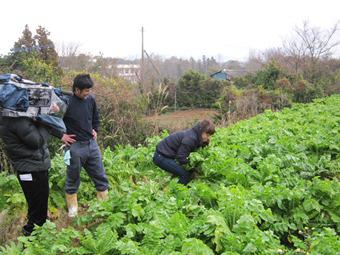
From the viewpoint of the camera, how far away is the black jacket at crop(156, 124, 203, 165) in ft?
23.1

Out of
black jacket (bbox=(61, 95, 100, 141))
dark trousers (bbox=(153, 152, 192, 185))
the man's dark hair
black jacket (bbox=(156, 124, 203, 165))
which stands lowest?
dark trousers (bbox=(153, 152, 192, 185))

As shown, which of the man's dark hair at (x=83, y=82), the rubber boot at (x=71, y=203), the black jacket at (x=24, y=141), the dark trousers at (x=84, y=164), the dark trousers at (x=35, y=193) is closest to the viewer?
the black jacket at (x=24, y=141)

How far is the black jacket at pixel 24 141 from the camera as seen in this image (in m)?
4.70

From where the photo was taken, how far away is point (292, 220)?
5422mm

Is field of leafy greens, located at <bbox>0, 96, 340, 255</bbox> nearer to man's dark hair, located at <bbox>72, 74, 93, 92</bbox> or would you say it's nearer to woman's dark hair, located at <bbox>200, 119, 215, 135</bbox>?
woman's dark hair, located at <bbox>200, 119, 215, 135</bbox>

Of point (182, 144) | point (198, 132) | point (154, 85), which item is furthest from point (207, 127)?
point (154, 85)

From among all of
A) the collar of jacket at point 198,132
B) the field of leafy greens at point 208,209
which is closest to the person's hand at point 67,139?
the field of leafy greens at point 208,209

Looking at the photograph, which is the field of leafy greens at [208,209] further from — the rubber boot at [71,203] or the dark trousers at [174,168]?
the rubber boot at [71,203]

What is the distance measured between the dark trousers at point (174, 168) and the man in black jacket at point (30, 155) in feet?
8.73

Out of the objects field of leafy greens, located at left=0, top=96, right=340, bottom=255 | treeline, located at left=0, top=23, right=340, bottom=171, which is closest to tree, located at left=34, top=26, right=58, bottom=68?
treeline, located at left=0, top=23, right=340, bottom=171

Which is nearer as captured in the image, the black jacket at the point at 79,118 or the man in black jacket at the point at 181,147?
the black jacket at the point at 79,118

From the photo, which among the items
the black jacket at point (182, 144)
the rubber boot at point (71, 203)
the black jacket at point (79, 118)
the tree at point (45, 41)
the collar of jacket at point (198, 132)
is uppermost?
the tree at point (45, 41)

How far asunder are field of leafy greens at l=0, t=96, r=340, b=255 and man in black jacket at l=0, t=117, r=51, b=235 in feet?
1.66

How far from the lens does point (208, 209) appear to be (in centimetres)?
539
